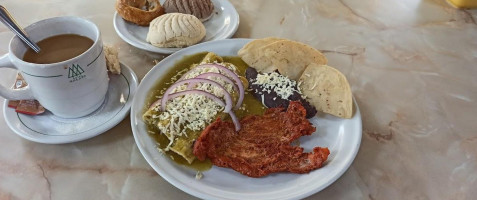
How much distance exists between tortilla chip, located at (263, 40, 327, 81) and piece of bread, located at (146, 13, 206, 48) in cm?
34

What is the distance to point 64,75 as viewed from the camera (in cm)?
108

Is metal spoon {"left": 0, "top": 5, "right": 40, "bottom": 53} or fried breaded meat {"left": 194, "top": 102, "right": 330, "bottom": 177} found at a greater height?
metal spoon {"left": 0, "top": 5, "right": 40, "bottom": 53}

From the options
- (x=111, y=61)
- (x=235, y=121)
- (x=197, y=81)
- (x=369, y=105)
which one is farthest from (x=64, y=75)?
(x=369, y=105)

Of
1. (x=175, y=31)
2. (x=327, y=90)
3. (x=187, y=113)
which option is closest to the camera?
(x=187, y=113)

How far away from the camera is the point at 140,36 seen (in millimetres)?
1685

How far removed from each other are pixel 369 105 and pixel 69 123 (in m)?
1.07

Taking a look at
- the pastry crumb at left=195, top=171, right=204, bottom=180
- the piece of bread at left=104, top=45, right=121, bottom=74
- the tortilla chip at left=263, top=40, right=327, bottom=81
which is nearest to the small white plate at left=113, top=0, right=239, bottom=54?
the piece of bread at left=104, top=45, right=121, bottom=74

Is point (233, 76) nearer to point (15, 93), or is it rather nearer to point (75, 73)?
point (75, 73)

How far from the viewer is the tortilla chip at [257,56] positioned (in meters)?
1.46

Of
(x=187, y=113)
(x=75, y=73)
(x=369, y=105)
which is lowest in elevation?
(x=369, y=105)

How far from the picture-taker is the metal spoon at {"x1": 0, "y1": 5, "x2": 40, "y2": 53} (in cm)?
108

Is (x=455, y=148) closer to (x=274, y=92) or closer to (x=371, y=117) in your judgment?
(x=371, y=117)

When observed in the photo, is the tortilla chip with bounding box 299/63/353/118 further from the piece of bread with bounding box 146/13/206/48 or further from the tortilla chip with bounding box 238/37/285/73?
the piece of bread with bounding box 146/13/206/48

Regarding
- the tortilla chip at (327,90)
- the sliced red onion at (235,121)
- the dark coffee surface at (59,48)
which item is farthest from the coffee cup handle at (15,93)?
the tortilla chip at (327,90)
